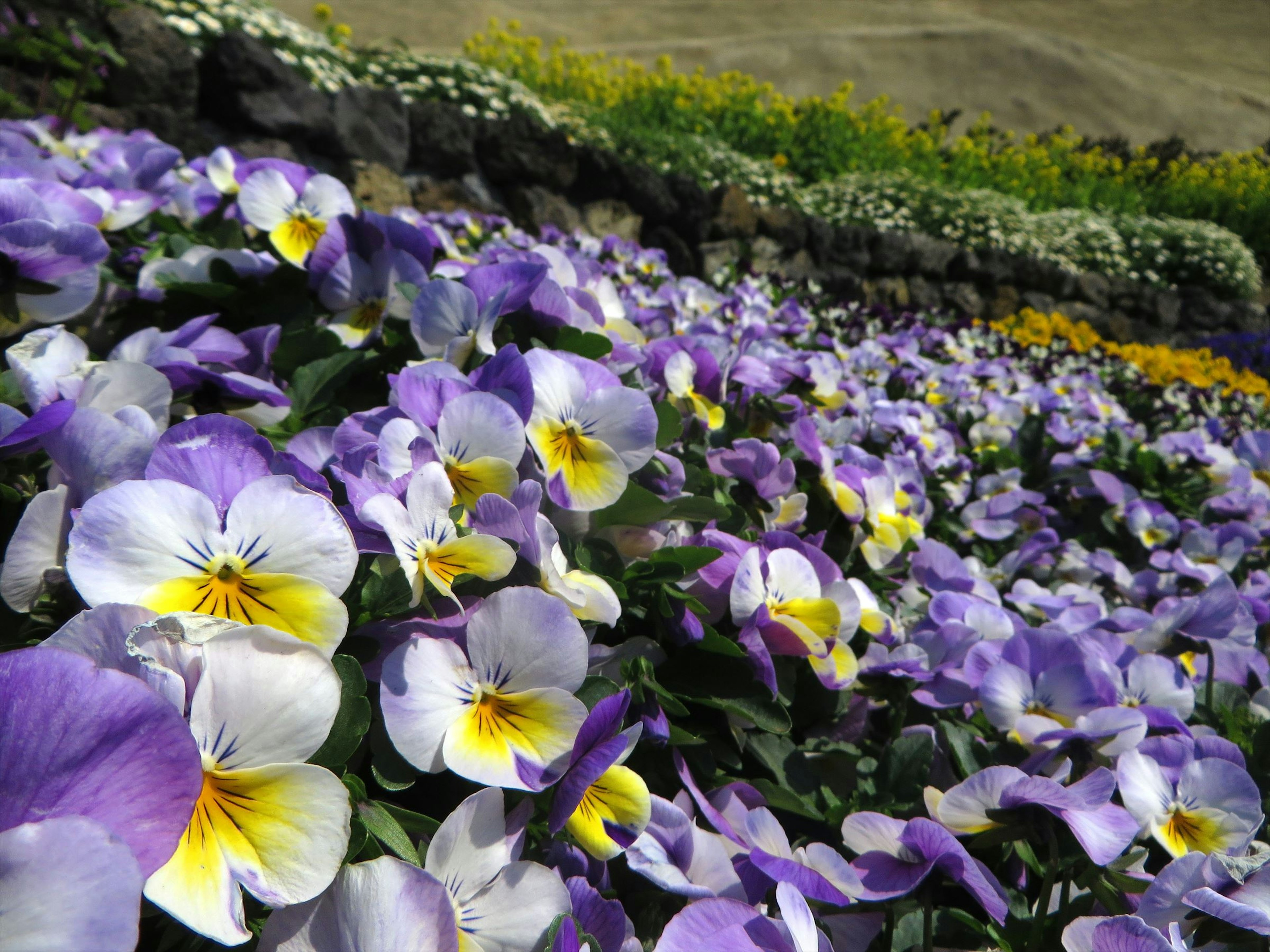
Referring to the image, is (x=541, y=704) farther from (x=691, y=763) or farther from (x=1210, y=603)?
(x=1210, y=603)

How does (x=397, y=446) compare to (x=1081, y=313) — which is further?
(x=1081, y=313)

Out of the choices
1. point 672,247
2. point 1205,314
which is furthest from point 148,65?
point 1205,314

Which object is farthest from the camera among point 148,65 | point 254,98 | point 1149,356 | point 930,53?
point 930,53

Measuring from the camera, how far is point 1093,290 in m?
8.52

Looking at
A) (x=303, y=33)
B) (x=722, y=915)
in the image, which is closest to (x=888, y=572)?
(x=722, y=915)

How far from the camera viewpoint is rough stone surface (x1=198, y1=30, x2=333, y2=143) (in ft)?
13.7

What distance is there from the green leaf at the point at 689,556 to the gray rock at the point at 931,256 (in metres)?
6.85

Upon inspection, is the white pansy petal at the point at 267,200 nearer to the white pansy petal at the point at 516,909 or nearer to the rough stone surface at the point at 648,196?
the white pansy petal at the point at 516,909

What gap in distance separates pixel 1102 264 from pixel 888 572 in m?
10.6

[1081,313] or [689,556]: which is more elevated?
[689,556]

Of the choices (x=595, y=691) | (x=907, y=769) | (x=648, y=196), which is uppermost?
(x=595, y=691)

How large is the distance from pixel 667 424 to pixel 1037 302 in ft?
26.1

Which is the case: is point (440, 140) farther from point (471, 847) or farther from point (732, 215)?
point (471, 847)

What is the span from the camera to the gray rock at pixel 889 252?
679 cm
